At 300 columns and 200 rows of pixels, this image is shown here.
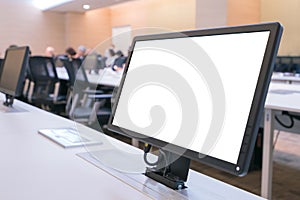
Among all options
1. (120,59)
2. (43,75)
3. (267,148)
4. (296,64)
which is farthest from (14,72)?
(296,64)

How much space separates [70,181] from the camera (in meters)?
0.88

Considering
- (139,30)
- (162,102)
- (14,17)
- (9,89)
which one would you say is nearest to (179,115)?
(162,102)

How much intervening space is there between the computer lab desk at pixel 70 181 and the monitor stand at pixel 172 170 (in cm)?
2

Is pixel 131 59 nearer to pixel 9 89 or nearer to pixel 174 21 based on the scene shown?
pixel 9 89

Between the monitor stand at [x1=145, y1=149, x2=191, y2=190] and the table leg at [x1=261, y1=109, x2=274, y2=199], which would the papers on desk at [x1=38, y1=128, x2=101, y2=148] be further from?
the table leg at [x1=261, y1=109, x2=274, y2=199]

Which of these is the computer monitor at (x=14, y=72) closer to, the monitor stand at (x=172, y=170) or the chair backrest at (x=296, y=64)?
the monitor stand at (x=172, y=170)

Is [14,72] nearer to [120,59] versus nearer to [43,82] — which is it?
[120,59]

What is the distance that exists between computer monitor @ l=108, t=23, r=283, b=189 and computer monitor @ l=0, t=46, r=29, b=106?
3.08 ft

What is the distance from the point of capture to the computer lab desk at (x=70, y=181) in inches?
31.4

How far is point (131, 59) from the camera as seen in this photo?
3.30 feet

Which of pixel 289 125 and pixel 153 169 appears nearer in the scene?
pixel 153 169

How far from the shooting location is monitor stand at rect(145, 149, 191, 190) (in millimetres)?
838

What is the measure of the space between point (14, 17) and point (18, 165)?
9.90 metres

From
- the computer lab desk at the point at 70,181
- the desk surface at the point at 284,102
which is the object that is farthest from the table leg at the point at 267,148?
the computer lab desk at the point at 70,181
